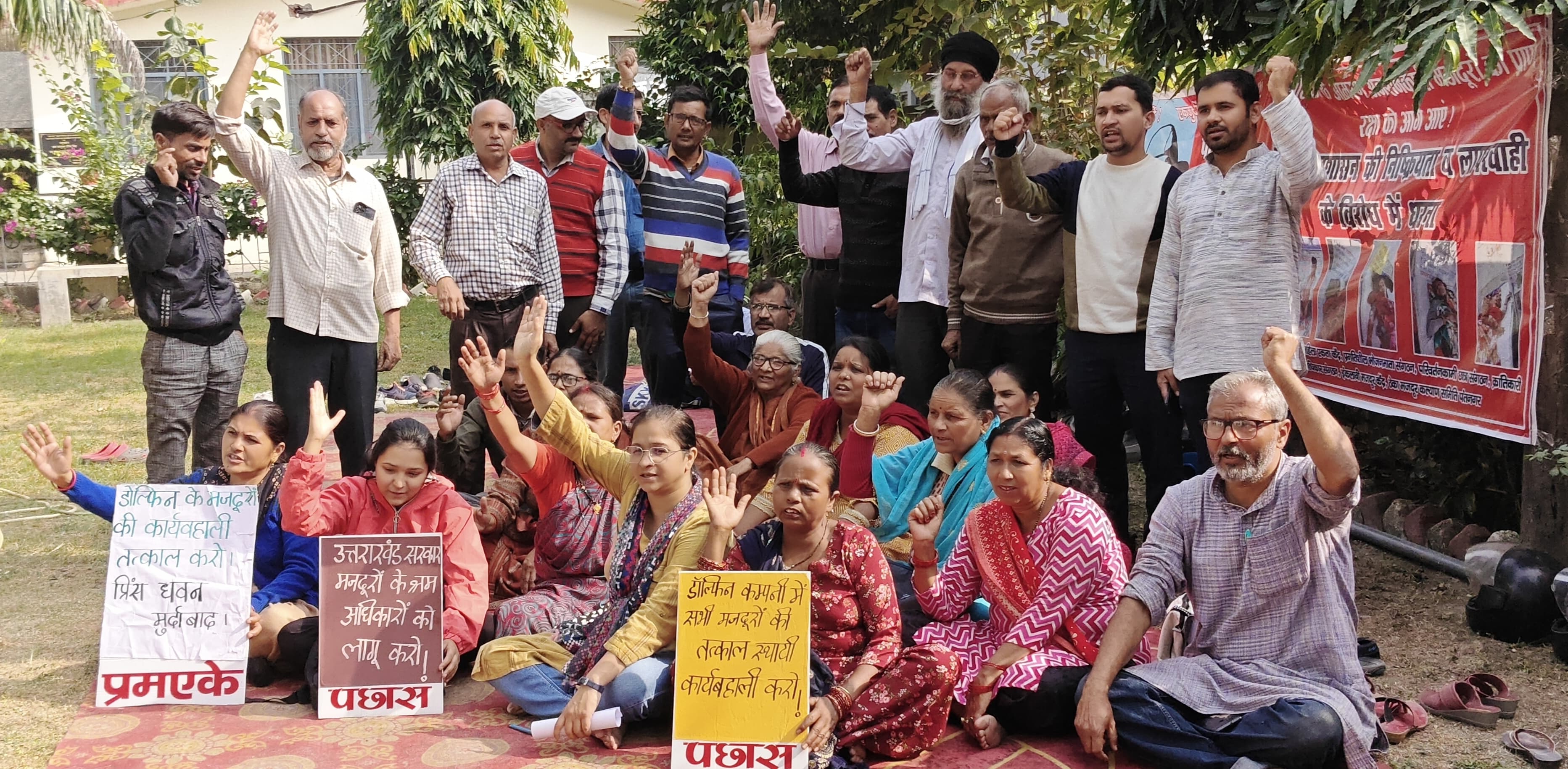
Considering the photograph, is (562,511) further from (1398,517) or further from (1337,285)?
(1398,517)

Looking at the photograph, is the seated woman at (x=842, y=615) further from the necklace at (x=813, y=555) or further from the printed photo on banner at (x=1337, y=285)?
the printed photo on banner at (x=1337, y=285)

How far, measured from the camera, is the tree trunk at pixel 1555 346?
4992 millimetres

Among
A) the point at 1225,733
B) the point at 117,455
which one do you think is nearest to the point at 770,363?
the point at 1225,733

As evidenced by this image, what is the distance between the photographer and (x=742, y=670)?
394 cm

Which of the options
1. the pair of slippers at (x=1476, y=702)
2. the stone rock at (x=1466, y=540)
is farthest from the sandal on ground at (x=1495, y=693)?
the stone rock at (x=1466, y=540)

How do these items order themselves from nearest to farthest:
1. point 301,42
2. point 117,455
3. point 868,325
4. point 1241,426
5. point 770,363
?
point 1241,426 < point 770,363 < point 868,325 < point 117,455 < point 301,42

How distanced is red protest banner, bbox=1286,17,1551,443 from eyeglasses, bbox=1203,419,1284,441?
5.31 feet

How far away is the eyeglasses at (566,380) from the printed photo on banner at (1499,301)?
3.50 m

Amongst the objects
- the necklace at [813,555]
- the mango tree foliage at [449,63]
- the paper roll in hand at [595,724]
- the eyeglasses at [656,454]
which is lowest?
the paper roll in hand at [595,724]

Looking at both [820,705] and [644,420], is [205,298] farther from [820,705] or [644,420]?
[820,705]

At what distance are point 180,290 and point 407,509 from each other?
1.60m

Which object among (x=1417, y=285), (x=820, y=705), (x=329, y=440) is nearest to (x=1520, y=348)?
(x=1417, y=285)

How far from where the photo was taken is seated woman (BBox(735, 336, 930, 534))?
5461 mm

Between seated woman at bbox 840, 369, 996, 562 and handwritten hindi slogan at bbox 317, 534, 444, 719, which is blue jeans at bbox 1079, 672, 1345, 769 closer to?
seated woman at bbox 840, 369, 996, 562
